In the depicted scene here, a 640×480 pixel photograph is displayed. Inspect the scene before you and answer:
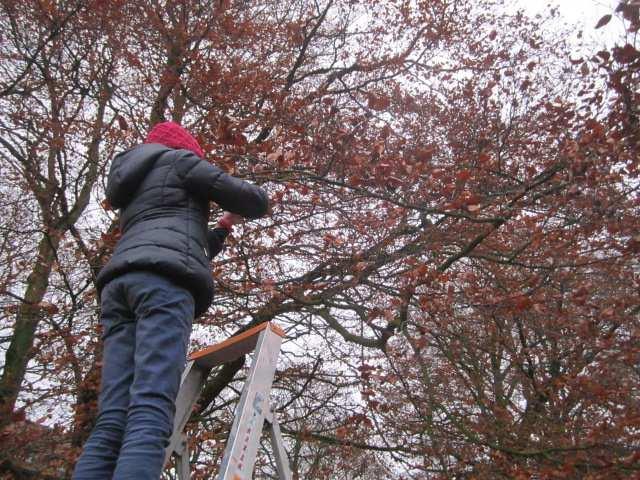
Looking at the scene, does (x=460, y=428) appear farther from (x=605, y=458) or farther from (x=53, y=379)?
(x=53, y=379)

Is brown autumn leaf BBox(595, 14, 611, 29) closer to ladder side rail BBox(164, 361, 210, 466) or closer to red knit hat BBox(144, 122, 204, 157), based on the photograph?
red knit hat BBox(144, 122, 204, 157)

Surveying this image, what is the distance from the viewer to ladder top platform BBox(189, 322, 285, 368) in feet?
7.72

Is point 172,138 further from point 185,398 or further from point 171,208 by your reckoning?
point 185,398

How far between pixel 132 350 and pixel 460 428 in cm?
403

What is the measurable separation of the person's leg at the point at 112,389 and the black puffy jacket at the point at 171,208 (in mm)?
138

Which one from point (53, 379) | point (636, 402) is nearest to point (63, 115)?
point (53, 379)

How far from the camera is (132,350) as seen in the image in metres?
2.08

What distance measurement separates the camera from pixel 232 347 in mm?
2500

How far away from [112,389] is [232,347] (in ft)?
2.13

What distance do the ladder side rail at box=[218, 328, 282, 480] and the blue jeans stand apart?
23 cm

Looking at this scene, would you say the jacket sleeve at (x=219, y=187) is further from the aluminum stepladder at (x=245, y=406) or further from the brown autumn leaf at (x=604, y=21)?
the brown autumn leaf at (x=604, y=21)

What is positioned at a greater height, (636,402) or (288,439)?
(636,402)

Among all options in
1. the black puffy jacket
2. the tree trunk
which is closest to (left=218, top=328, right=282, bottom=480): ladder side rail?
the black puffy jacket

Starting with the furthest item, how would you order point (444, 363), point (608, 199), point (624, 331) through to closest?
point (444, 363), point (624, 331), point (608, 199)
